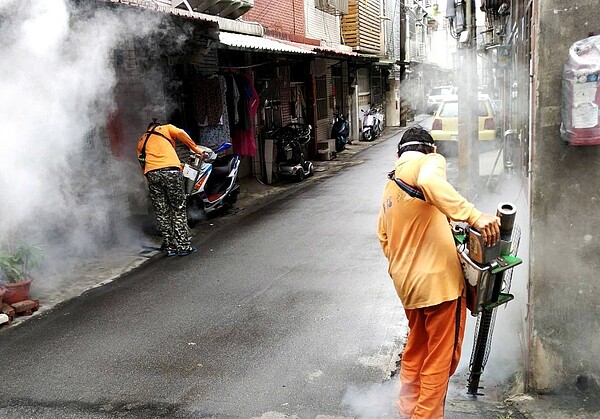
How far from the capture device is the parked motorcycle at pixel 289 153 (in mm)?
14523

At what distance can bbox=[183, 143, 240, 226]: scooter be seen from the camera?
355 inches

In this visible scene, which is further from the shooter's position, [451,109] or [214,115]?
[451,109]

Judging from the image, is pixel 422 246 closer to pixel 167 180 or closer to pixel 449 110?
pixel 167 180

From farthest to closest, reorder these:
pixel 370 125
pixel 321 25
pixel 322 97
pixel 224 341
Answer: pixel 370 125, pixel 322 97, pixel 321 25, pixel 224 341

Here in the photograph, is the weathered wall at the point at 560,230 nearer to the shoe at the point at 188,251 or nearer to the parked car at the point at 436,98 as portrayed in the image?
the shoe at the point at 188,251

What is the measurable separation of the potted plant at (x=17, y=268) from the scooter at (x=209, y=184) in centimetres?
282

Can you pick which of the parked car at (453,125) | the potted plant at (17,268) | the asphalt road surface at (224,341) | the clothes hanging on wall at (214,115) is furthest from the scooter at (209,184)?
the parked car at (453,125)

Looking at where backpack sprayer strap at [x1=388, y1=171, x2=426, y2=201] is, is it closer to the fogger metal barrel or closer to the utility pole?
the fogger metal barrel

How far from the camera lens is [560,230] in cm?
364

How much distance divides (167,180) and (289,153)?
6.88 m

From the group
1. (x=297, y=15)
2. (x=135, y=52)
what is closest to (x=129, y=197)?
(x=135, y=52)

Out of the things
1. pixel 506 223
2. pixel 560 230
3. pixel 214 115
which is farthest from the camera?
pixel 214 115

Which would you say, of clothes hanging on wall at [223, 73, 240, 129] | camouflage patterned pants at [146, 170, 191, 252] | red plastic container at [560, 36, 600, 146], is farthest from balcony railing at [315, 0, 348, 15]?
red plastic container at [560, 36, 600, 146]

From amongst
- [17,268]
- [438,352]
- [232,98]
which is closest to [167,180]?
[17,268]
